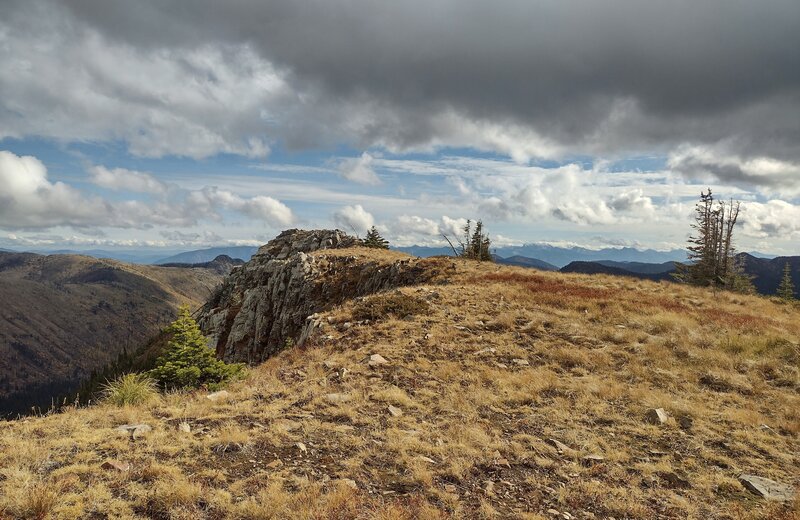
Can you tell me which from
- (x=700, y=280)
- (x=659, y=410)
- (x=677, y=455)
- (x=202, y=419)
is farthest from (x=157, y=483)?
(x=700, y=280)

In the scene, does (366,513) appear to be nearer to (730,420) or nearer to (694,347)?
(730,420)

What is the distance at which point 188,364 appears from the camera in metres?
16.6

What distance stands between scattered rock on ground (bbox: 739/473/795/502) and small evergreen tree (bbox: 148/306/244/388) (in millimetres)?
15550

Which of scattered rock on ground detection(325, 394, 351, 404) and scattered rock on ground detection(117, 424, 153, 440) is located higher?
scattered rock on ground detection(117, 424, 153, 440)

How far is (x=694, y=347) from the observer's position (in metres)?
16.6

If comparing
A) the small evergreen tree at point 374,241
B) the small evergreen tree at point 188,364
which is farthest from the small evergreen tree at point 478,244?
the small evergreen tree at point 188,364

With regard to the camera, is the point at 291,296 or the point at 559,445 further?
the point at 291,296

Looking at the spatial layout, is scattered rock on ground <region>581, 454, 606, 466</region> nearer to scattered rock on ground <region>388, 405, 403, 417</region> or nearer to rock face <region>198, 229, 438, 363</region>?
scattered rock on ground <region>388, 405, 403, 417</region>

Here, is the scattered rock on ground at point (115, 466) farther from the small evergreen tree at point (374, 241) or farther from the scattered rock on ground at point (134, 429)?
the small evergreen tree at point (374, 241)

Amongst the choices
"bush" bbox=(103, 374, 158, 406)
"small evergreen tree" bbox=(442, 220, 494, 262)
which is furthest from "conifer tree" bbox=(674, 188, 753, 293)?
"bush" bbox=(103, 374, 158, 406)

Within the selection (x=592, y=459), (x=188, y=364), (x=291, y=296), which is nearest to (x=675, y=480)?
(x=592, y=459)

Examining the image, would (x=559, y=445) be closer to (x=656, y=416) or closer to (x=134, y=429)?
(x=656, y=416)

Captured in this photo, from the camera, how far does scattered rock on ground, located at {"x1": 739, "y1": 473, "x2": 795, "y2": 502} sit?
7.98m

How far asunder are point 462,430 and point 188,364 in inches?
482
